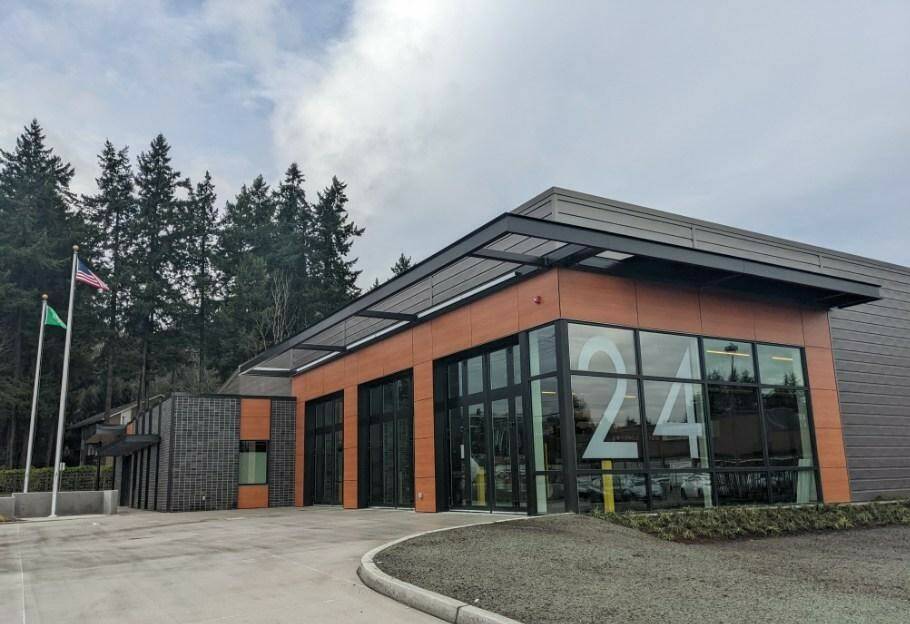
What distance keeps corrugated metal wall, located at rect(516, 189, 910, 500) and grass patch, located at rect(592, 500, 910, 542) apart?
2.34m

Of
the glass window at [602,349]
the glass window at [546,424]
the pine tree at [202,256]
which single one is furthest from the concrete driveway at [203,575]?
the pine tree at [202,256]

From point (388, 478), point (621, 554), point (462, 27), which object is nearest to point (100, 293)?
point (388, 478)

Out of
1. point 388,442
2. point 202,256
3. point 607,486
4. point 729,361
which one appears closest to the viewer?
point 607,486

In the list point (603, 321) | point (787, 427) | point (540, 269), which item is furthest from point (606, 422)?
point (787, 427)

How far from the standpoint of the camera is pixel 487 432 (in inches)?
579

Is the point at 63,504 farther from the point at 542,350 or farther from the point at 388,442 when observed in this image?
the point at 542,350

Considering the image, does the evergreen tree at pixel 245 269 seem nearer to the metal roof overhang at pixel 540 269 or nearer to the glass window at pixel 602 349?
the metal roof overhang at pixel 540 269

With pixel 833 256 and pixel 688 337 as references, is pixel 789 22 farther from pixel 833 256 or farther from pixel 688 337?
pixel 688 337

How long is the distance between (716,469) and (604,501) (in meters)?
2.93

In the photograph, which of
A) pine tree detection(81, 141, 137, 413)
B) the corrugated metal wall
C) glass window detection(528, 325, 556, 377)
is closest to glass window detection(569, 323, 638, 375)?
glass window detection(528, 325, 556, 377)

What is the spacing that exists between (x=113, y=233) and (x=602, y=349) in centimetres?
4373

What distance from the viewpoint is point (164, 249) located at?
4797 centimetres

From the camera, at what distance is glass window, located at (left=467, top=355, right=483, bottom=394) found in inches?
602

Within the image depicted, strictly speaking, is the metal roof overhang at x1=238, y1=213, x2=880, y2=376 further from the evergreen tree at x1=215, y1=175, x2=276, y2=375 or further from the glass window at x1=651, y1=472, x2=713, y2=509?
the evergreen tree at x1=215, y1=175, x2=276, y2=375
